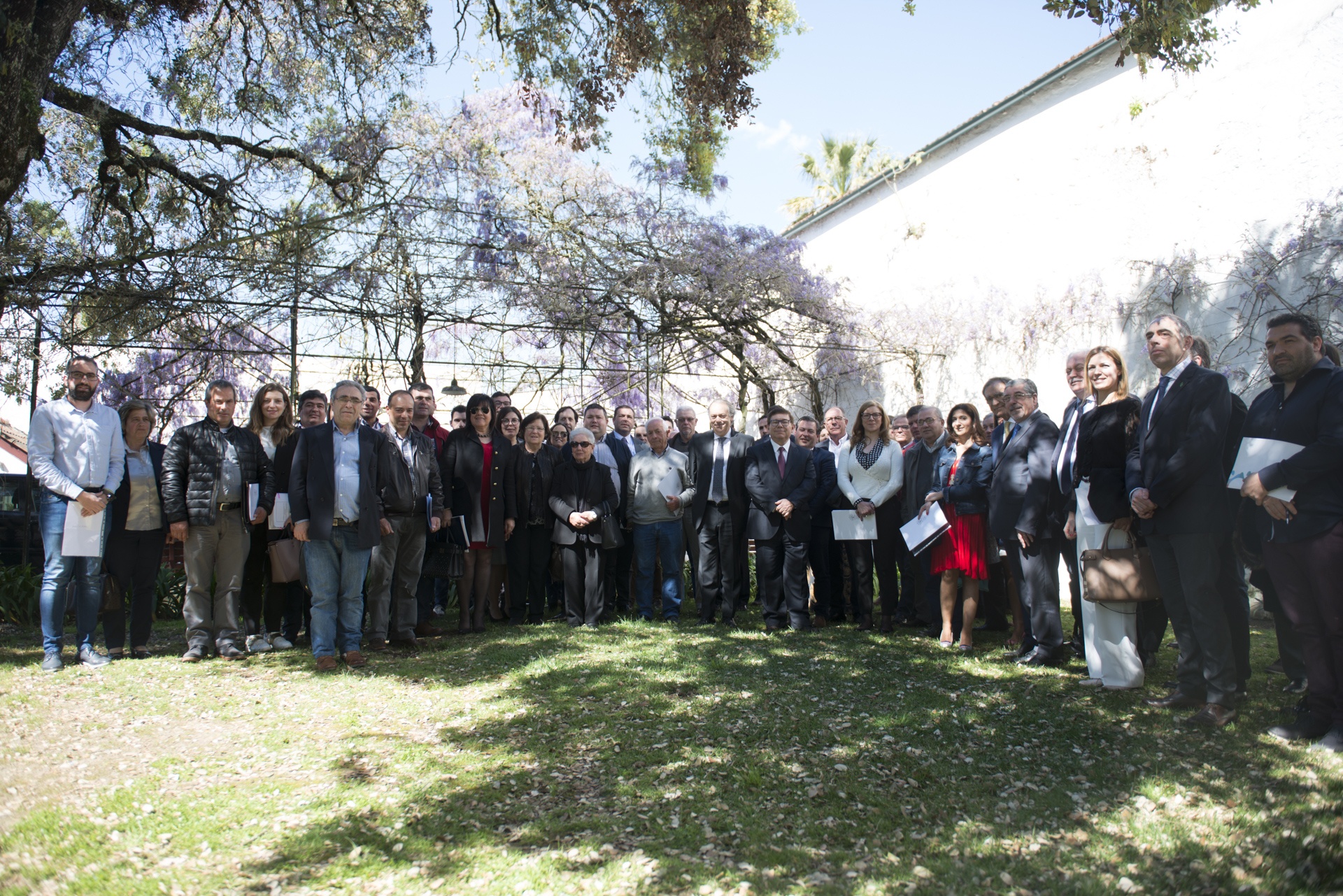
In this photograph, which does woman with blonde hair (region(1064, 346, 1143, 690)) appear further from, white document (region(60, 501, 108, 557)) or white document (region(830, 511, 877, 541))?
white document (region(60, 501, 108, 557))

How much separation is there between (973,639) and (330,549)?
5.21 meters

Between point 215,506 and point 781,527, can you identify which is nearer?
point 215,506

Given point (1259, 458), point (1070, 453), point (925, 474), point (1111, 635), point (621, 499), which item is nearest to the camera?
point (1259, 458)

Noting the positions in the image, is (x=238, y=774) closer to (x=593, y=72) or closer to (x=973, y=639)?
(x=973, y=639)

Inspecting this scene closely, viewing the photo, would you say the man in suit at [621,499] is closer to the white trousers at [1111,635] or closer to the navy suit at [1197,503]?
→ the white trousers at [1111,635]

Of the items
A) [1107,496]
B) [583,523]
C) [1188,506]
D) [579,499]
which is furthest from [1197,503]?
[579,499]

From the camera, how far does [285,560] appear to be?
20.9 ft

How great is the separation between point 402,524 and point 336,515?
2.76ft

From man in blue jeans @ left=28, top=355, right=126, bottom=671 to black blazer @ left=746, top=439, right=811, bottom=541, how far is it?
5152 mm

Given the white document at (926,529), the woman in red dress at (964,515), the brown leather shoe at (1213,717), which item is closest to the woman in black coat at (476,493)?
the white document at (926,529)

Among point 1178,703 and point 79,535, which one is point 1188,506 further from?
point 79,535

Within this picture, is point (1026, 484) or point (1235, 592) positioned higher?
point (1026, 484)

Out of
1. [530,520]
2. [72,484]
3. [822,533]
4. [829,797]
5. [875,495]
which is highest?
[72,484]

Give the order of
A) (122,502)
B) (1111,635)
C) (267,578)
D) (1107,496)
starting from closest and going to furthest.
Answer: (1107,496) < (1111,635) < (122,502) < (267,578)
